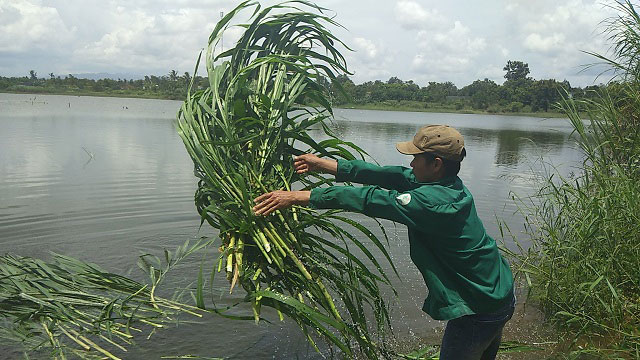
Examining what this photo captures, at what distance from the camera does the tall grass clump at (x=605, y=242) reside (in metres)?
4.10

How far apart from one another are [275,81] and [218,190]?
93 centimetres

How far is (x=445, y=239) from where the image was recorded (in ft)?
8.14

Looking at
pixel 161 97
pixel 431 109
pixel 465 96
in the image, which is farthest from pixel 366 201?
pixel 465 96

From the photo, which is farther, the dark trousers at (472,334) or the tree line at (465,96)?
the tree line at (465,96)

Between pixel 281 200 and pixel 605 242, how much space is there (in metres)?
3.18

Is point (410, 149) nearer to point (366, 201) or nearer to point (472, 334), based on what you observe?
point (366, 201)

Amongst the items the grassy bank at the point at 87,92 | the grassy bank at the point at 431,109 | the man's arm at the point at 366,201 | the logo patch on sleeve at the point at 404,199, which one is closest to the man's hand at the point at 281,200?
the man's arm at the point at 366,201

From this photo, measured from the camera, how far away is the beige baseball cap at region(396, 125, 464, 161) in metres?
2.51

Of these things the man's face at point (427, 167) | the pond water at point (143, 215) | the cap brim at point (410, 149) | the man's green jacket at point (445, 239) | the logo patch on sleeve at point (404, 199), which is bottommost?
the pond water at point (143, 215)

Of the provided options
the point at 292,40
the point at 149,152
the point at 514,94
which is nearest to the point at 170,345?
the point at 292,40

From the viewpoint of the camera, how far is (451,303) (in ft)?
8.29

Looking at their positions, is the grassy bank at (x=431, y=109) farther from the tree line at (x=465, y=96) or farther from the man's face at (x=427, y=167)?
the man's face at (x=427, y=167)

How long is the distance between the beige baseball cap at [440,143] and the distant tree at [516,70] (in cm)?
10416

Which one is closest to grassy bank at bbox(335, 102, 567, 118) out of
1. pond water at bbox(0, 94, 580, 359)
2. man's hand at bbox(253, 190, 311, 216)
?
pond water at bbox(0, 94, 580, 359)
